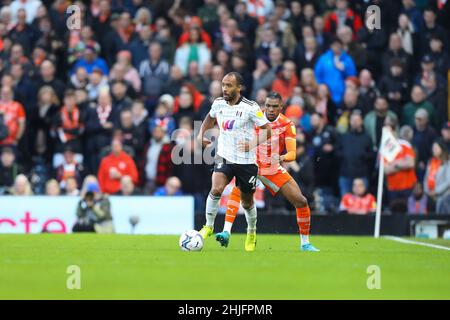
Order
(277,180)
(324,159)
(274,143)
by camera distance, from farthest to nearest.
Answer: (324,159)
(274,143)
(277,180)

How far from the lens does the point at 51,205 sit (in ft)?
74.5

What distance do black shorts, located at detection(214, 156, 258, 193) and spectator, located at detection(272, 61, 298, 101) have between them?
8.64m

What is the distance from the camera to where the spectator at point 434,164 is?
2372 cm

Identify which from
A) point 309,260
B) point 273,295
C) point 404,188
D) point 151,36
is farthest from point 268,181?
point 151,36

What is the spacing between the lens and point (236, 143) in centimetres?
1653

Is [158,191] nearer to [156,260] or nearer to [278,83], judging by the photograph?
[278,83]

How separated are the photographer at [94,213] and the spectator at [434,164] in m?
6.55

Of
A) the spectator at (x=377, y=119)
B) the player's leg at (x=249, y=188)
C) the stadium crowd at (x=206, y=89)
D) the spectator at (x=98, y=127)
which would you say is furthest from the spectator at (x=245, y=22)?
the player's leg at (x=249, y=188)

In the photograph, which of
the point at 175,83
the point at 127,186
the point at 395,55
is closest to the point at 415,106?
the point at 395,55

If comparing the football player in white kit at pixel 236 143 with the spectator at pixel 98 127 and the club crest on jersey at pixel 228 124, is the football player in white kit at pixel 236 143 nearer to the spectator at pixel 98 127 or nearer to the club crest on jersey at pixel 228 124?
the club crest on jersey at pixel 228 124

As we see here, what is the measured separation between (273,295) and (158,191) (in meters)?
12.7

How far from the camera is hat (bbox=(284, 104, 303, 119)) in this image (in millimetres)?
24016

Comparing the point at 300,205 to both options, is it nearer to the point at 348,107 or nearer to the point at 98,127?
the point at 348,107

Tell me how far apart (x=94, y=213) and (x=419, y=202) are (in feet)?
22.0
